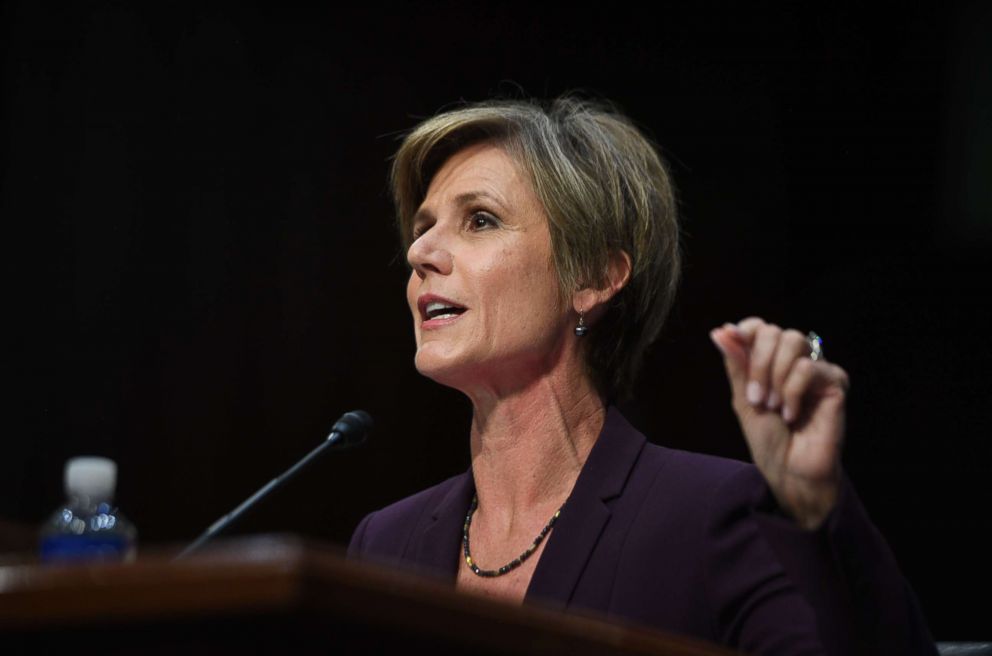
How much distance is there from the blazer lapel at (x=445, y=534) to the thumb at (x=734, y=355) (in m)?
0.86

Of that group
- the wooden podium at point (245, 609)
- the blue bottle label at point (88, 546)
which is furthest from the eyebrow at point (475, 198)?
the wooden podium at point (245, 609)

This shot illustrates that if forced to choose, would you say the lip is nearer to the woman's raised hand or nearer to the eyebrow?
the eyebrow

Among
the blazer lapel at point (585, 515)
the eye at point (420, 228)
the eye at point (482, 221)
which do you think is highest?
the eye at point (482, 221)

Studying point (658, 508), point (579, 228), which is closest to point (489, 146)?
point (579, 228)

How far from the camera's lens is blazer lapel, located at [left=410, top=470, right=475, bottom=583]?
2018mm

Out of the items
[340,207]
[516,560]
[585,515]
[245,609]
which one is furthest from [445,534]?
[245,609]

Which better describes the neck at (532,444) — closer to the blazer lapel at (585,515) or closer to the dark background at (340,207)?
the blazer lapel at (585,515)

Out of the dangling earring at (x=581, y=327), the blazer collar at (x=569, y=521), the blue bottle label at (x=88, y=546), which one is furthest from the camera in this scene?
the dangling earring at (x=581, y=327)

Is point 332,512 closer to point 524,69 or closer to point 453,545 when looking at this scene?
point 453,545

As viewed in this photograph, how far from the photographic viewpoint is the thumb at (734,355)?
4.00 feet

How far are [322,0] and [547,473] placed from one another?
1.60 m

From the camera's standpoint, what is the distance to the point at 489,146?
2213 millimetres

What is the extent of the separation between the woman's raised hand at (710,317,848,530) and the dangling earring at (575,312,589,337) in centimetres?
87

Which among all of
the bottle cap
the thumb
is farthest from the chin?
the bottle cap
